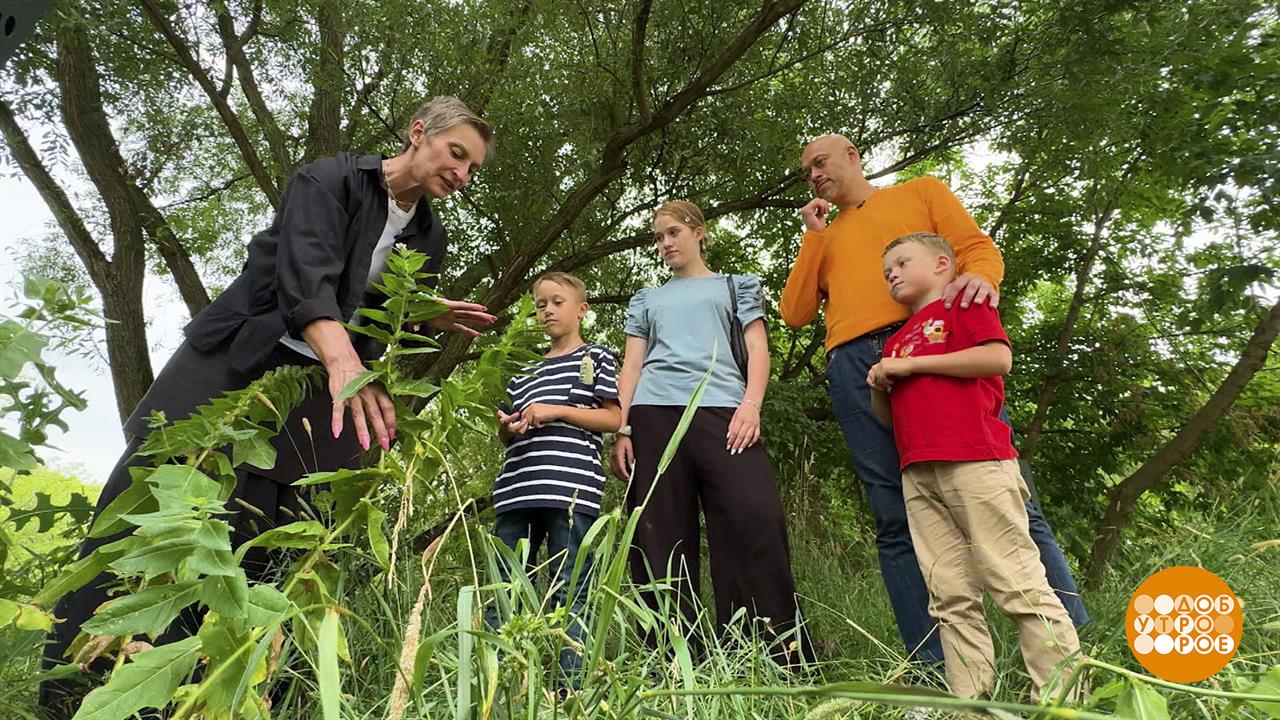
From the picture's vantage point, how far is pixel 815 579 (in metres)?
3.44

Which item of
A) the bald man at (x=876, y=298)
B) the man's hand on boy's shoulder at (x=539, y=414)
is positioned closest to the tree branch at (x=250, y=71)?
the man's hand on boy's shoulder at (x=539, y=414)

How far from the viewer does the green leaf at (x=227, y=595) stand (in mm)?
669

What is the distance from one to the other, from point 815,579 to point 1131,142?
137 inches

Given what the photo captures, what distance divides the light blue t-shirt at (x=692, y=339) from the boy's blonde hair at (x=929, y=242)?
0.59m

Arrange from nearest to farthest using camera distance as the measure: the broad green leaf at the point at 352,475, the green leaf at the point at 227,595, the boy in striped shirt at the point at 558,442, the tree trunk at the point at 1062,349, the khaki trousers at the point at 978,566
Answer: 1. the green leaf at the point at 227,595
2. the broad green leaf at the point at 352,475
3. the khaki trousers at the point at 978,566
4. the boy in striped shirt at the point at 558,442
5. the tree trunk at the point at 1062,349

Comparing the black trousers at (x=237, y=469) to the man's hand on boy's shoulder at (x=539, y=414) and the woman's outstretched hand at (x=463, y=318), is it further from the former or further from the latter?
the man's hand on boy's shoulder at (x=539, y=414)

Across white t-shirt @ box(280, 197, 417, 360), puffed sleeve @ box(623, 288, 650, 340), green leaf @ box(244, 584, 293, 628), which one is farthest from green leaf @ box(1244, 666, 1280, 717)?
puffed sleeve @ box(623, 288, 650, 340)

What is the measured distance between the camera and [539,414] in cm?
266

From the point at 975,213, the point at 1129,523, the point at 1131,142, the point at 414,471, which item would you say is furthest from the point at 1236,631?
the point at 975,213

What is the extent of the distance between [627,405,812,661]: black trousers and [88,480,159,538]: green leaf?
1.70 metres

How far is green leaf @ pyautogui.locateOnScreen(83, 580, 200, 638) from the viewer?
2.23 ft

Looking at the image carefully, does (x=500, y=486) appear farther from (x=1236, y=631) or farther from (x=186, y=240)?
(x=186, y=240)

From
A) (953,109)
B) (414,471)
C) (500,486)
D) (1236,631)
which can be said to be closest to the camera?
(1236,631)

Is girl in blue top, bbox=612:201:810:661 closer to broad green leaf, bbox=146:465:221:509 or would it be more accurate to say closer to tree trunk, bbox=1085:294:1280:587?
broad green leaf, bbox=146:465:221:509
